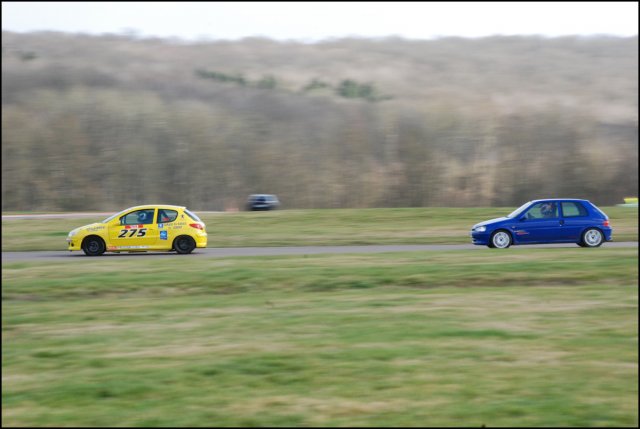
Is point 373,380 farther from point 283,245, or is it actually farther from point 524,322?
point 283,245

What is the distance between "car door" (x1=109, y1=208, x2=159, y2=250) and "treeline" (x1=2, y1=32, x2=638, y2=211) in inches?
907

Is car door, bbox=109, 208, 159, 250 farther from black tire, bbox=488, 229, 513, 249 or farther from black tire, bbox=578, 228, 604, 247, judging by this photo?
black tire, bbox=578, 228, 604, 247

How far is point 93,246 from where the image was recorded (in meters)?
22.0

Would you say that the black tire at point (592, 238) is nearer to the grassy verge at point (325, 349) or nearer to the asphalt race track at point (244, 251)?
the asphalt race track at point (244, 251)

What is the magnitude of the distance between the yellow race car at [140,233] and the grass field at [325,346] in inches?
239

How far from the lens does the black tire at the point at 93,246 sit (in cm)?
2194

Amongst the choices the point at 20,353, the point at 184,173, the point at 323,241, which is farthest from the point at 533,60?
the point at 20,353

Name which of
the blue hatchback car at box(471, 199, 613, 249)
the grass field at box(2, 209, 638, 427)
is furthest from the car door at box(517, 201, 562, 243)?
the grass field at box(2, 209, 638, 427)

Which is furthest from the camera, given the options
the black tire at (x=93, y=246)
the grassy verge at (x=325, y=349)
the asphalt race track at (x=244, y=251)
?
→ the black tire at (x=93, y=246)

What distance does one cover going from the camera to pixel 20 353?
874cm

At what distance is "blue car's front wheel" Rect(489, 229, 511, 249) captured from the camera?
874 inches

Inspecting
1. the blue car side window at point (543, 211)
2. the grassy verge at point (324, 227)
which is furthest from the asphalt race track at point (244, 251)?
the grassy verge at point (324, 227)

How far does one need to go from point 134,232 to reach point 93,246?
116 centimetres

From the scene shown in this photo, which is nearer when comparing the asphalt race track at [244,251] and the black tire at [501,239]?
the asphalt race track at [244,251]
